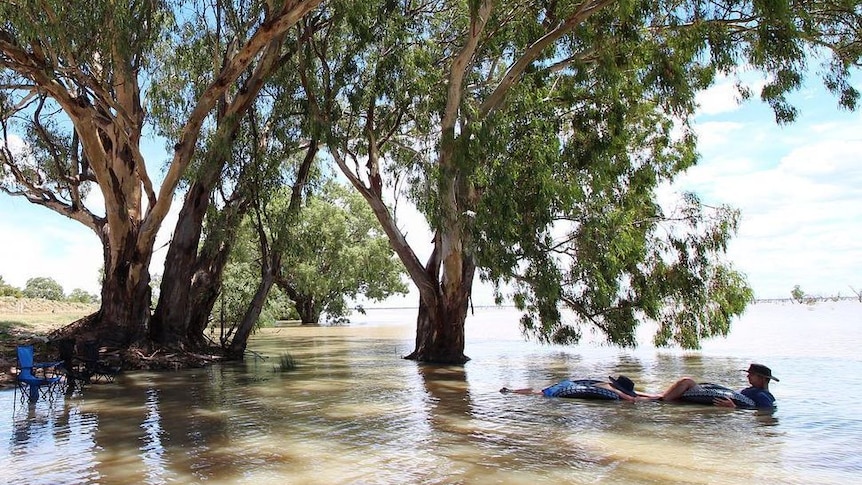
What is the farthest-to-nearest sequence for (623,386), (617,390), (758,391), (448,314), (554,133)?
(448,314), (554,133), (623,386), (617,390), (758,391)

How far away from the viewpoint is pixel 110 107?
14484 millimetres

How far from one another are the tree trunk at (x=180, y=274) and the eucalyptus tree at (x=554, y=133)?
13.0ft

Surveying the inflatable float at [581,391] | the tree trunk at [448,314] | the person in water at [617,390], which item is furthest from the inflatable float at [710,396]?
the tree trunk at [448,314]

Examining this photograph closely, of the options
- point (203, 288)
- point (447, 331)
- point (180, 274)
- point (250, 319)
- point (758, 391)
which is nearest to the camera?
point (758, 391)

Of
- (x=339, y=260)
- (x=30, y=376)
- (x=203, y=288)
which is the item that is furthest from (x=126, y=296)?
(x=339, y=260)

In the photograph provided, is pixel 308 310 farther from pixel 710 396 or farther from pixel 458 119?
pixel 710 396

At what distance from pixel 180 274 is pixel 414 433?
10640 mm

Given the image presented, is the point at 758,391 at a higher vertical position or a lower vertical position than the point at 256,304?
lower

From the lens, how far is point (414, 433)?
6730mm

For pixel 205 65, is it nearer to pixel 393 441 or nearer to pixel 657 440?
pixel 393 441

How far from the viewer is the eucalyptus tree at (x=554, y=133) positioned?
1164cm

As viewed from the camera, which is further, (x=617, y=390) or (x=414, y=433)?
(x=617, y=390)

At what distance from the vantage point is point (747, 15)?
37.3ft

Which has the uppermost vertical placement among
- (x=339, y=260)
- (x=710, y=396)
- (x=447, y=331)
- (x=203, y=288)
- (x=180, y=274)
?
(x=339, y=260)
